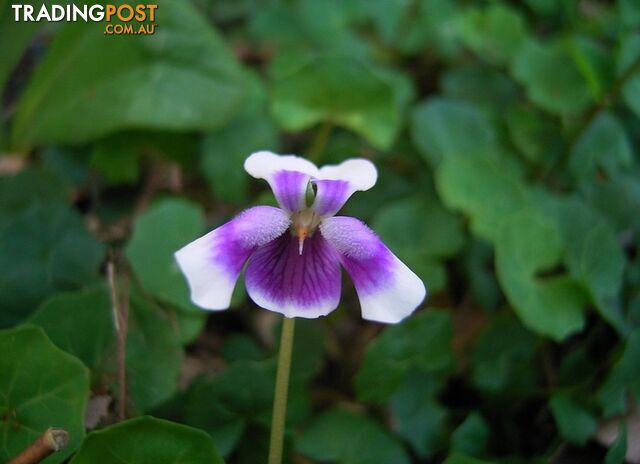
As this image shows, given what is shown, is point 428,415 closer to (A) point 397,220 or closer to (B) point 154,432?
(A) point 397,220

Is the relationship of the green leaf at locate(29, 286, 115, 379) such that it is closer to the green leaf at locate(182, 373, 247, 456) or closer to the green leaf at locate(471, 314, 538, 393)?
the green leaf at locate(182, 373, 247, 456)

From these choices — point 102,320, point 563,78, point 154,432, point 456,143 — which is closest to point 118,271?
point 102,320

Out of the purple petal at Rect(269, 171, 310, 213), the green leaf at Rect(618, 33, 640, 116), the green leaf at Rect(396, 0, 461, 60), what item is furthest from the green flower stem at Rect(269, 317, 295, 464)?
the green leaf at Rect(396, 0, 461, 60)

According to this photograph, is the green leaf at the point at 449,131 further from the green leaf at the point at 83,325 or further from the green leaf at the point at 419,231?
the green leaf at the point at 83,325

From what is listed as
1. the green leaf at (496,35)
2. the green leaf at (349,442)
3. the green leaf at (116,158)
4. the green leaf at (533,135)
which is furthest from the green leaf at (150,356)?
the green leaf at (496,35)

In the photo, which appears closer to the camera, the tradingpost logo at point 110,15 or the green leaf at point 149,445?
the green leaf at point 149,445

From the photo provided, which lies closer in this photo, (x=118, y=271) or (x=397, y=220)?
(x=118, y=271)

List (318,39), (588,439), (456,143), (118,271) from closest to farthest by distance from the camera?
(588,439), (118,271), (456,143), (318,39)
